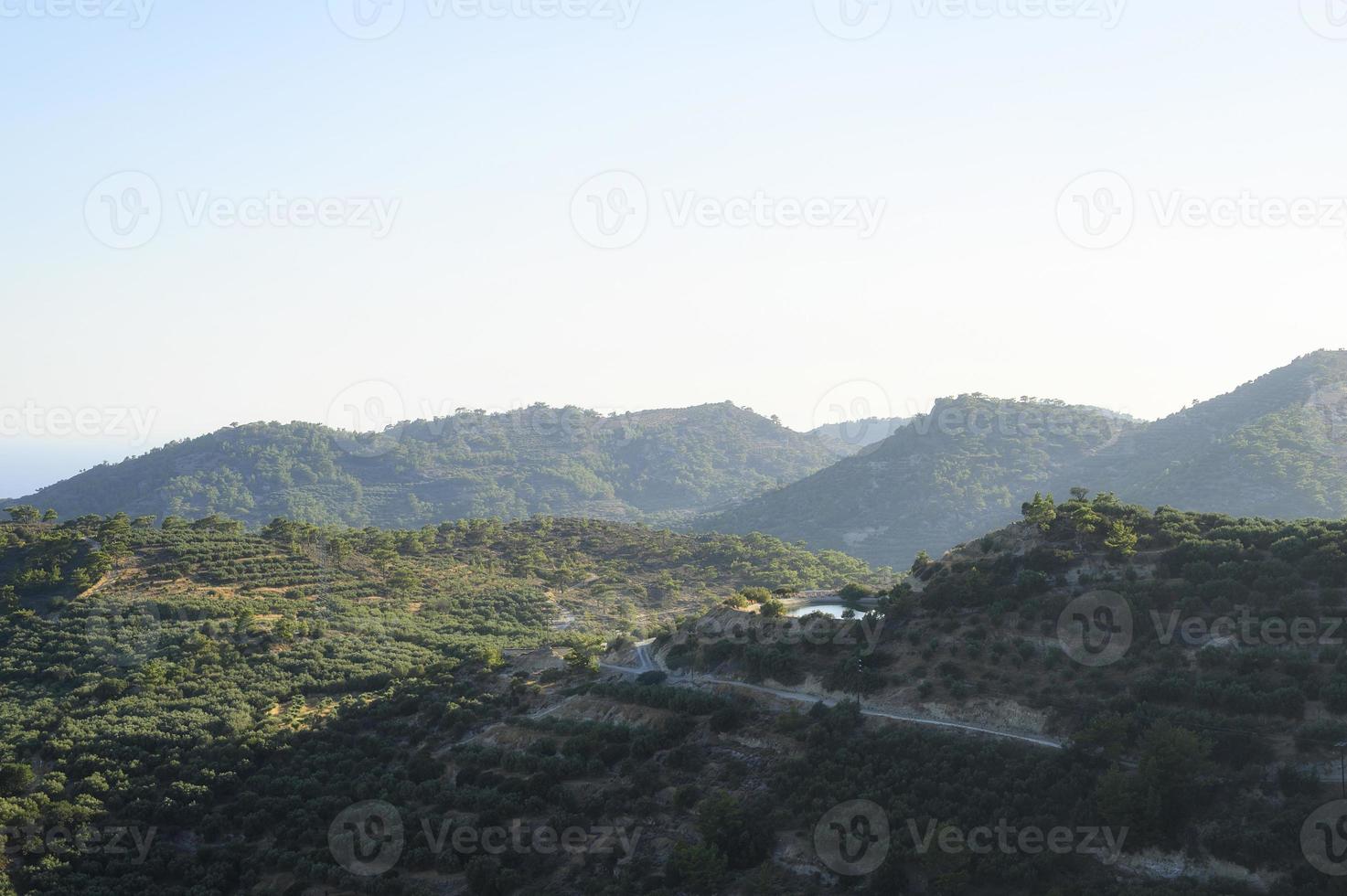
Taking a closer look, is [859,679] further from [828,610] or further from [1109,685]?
[828,610]

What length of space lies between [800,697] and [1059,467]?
426 ft

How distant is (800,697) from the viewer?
38.6 meters

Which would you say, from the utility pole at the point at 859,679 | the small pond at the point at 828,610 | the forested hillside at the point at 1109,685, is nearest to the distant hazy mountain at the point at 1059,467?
the small pond at the point at 828,610

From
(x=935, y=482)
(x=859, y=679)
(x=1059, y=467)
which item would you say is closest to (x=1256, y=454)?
(x=1059, y=467)

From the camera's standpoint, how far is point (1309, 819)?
24.3 meters

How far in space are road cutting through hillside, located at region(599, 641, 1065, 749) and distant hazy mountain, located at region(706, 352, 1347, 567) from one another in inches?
3230

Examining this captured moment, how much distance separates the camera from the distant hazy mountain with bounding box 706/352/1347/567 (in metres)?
107

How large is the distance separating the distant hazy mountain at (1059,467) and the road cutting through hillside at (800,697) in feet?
269

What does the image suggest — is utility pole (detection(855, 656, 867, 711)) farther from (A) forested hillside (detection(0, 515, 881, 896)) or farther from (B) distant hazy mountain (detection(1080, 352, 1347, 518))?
(B) distant hazy mountain (detection(1080, 352, 1347, 518))

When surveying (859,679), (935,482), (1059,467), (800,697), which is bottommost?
(800,697)

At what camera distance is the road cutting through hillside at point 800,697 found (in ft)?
105

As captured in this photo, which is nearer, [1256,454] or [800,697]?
[800,697]

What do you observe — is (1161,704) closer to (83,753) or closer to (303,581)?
(83,753)

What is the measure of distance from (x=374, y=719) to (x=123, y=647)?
16483mm
